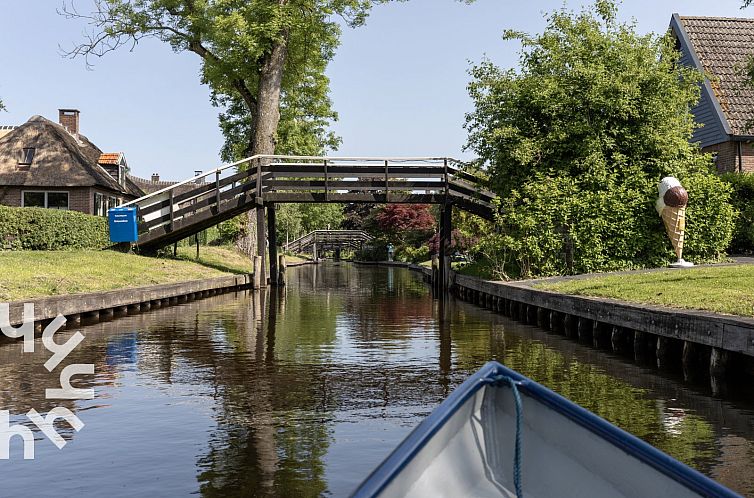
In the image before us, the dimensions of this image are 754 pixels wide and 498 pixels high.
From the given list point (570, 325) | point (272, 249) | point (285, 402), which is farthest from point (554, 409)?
point (272, 249)

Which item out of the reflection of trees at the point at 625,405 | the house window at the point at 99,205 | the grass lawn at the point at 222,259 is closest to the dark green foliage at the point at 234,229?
the grass lawn at the point at 222,259

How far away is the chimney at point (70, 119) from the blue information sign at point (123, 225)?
2280 cm

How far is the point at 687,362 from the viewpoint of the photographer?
11.6 m

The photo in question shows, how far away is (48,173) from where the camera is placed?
4281 cm

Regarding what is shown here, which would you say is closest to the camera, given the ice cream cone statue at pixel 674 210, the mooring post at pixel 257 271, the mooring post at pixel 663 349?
the mooring post at pixel 663 349

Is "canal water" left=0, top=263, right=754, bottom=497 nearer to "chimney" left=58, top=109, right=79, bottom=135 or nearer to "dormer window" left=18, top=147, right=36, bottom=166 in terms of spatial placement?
"dormer window" left=18, top=147, right=36, bottom=166

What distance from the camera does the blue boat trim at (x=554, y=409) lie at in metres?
3.52

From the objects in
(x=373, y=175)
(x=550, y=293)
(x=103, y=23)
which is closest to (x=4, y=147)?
(x=103, y=23)

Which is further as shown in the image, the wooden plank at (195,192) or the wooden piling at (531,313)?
the wooden plank at (195,192)

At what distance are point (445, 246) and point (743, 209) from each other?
10683 millimetres

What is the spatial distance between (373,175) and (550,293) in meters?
14.1

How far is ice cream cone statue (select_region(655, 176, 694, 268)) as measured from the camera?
22.4 meters

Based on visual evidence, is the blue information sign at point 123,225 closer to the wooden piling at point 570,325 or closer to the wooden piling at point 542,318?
the wooden piling at point 542,318

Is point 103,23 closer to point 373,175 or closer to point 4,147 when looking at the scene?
point 4,147
